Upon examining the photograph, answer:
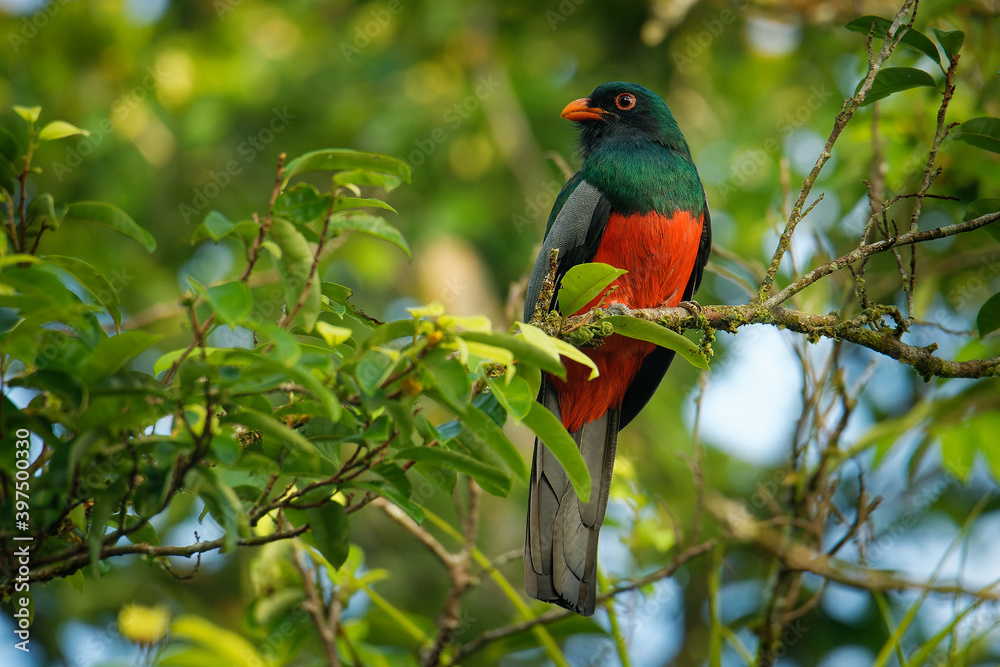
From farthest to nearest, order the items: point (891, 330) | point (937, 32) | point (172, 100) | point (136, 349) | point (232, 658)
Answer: point (172, 100)
point (232, 658)
point (891, 330)
point (937, 32)
point (136, 349)

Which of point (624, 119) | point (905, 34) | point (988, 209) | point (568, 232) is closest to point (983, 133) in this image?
point (988, 209)

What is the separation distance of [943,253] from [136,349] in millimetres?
4536

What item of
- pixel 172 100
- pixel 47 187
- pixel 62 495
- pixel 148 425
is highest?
pixel 172 100

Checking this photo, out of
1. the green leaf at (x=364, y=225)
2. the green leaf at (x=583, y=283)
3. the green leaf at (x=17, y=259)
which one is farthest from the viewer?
the green leaf at (x=583, y=283)

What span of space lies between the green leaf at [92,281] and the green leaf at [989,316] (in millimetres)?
2382

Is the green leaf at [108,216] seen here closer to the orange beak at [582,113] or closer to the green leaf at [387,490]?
the green leaf at [387,490]

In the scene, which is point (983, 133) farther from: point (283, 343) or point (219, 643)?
point (219, 643)

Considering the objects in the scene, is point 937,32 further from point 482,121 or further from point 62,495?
point 482,121

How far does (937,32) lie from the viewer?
2.26 m

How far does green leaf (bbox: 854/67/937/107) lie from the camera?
246 centimetres

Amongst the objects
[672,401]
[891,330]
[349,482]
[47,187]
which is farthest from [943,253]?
[47,187]

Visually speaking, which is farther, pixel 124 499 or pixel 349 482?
pixel 349 482

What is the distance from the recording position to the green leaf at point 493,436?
1.56 metres

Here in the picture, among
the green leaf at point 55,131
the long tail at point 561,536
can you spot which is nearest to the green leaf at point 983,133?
the long tail at point 561,536
